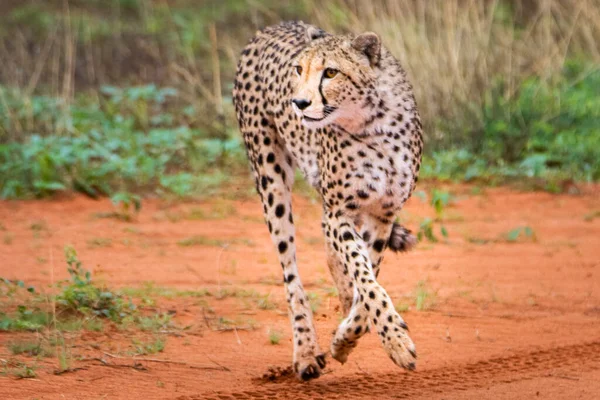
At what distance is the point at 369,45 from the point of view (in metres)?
4.51

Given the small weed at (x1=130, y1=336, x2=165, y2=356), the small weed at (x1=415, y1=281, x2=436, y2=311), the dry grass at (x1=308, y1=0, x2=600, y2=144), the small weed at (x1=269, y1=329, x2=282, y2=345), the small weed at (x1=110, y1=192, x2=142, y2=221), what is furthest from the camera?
the dry grass at (x1=308, y1=0, x2=600, y2=144)

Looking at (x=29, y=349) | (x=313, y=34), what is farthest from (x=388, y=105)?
(x=29, y=349)

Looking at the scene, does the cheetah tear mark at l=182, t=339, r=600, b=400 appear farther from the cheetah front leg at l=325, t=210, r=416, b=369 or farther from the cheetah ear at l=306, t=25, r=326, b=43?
the cheetah ear at l=306, t=25, r=326, b=43

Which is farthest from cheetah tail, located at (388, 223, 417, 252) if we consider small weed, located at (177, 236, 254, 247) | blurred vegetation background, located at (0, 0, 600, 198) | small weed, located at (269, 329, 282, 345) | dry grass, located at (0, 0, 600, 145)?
dry grass, located at (0, 0, 600, 145)

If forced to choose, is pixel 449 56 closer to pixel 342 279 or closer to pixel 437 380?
pixel 342 279

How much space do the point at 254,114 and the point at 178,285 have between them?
4.37 feet

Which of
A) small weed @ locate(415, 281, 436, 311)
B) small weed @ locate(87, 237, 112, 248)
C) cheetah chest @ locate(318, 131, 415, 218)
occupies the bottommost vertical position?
small weed @ locate(87, 237, 112, 248)

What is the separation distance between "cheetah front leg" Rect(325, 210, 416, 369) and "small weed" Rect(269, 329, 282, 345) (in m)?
0.61

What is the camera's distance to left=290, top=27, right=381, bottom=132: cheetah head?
4.36 metres

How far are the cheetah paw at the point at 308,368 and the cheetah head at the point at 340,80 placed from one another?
978 millimetres

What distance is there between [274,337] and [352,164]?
3.28 ft

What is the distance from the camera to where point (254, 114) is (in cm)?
529

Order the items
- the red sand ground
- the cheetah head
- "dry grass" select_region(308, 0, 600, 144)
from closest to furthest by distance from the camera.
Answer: the red sand ground, the cheetah head, "dry grass" select_region(308, 0, 600, 144)

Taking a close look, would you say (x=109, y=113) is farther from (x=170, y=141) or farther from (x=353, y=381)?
(x=353, y=381)
